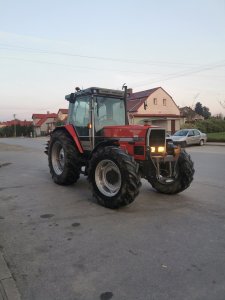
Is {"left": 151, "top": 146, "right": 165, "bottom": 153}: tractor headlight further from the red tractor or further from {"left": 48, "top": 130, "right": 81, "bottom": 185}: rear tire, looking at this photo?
{"left": 48, "top": 130, "right": 81, "bottom": 185}: rear tire

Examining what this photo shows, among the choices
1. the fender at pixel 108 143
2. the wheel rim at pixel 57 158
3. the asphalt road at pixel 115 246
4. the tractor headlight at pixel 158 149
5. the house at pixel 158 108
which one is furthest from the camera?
the house at pixel 158 108

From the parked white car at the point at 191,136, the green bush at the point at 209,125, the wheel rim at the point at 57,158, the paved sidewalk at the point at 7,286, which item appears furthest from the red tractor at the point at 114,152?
the green bush at the point at 209,125

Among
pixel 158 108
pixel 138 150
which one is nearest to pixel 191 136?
pixel 138 150

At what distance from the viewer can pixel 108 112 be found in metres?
8.36

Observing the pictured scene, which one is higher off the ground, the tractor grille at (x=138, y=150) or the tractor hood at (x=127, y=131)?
the tractor hood at (x=127, y=131)

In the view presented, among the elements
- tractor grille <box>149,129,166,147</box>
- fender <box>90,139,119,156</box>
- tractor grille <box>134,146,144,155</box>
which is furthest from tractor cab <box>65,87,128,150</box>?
tractor grille <box>149,129,166,147</box>

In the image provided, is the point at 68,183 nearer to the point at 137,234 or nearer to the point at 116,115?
the point at 116,115

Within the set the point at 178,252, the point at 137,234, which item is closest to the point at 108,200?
the point at 137,234

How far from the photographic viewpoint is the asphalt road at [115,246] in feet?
11.5

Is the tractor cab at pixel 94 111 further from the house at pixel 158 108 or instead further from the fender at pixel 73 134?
the house at pixel 158 108

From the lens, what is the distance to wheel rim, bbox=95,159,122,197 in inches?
264

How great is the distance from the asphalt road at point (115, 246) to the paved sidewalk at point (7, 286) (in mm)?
81

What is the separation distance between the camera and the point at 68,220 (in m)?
5.85

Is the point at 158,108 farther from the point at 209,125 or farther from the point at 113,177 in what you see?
the point at 113,177
